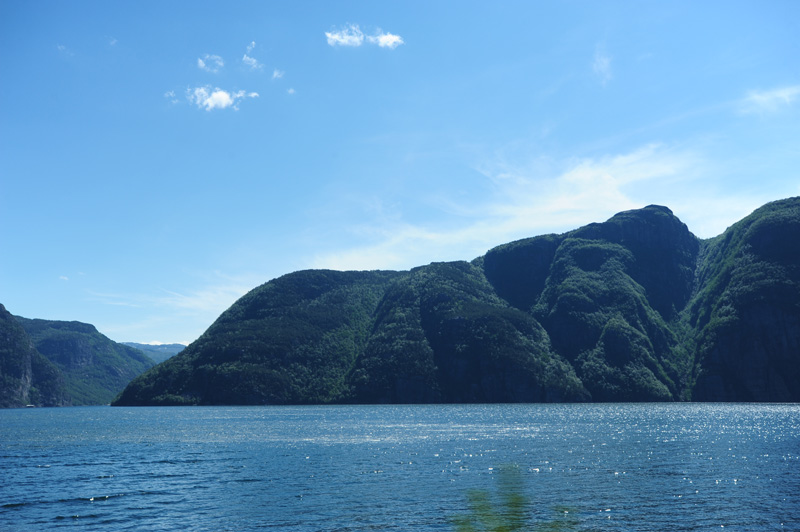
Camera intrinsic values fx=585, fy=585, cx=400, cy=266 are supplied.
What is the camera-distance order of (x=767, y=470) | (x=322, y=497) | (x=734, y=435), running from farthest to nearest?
(x=734, y=435) < (x=767, y=470) < (x=322, y=497)

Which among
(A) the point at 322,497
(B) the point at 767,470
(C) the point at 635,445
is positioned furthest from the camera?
(C) the point at 635,445

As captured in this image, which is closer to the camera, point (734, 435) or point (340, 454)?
Answer: point (340, 454)

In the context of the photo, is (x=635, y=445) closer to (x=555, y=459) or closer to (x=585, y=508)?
(x=555, y=459)

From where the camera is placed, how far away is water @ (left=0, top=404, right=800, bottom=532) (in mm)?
49375

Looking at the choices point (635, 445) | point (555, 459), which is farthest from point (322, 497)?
point (635, 445)

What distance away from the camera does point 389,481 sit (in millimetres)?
67125

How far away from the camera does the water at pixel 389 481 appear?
49.4 meters

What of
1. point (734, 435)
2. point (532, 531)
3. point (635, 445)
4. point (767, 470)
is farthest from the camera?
point (734, 435)

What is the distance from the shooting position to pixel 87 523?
49375 millimetres

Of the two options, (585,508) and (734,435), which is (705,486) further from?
(734,435)

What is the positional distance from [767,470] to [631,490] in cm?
2306

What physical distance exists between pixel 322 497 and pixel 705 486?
1577 inches

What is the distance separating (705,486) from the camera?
61625 millimetres

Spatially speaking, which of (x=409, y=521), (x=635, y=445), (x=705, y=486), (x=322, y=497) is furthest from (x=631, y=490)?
(x=635, y=445)
